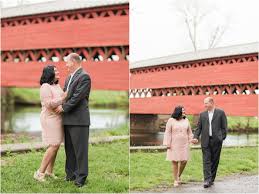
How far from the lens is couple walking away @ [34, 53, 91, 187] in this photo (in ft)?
7.51

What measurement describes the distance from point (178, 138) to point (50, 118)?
66 centimetres

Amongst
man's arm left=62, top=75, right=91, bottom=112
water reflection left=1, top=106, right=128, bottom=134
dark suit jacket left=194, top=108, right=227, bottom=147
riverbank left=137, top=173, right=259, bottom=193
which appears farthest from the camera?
water reflection left=1, top=106, right=128, bottom=134

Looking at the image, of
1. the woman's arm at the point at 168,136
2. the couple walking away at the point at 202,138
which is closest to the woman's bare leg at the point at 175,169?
the couple walking away at the point at 202,138

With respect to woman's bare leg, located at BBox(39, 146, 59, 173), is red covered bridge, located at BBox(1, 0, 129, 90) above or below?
above

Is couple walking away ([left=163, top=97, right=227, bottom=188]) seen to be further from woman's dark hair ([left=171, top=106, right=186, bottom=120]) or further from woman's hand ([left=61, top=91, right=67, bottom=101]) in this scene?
woman's hand ([left=61, top=91, right=67, bottom=101])

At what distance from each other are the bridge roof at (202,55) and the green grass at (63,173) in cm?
62

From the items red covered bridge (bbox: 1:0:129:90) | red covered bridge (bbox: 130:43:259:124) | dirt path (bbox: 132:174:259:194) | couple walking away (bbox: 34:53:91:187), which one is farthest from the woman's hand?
red covered bridge (bbox: 1:0:129:90)

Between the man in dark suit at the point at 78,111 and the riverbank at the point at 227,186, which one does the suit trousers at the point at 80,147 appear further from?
the riverbank at the point at 227,186

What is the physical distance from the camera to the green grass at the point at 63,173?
2377mm

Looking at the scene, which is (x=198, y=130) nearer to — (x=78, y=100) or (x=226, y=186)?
(x=226, y=186)

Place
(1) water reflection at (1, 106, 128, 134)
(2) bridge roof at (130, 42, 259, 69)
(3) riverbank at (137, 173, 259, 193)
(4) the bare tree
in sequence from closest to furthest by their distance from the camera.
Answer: (3) riverbank at (137, 173, 259, 193), (2) bridge roof at (130, 42, 259, 69), (4) the bare tree, (1) water reflection at (1, 106, 128, 134)

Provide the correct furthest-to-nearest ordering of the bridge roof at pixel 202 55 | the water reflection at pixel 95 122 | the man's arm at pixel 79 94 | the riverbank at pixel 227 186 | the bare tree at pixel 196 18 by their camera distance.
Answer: the water reflection at pixel 95 122, the bare tree at pixel 196 18, the bridge roof at pixel 202 55, the riverbank at pixel 227 186, the man's arm at pixel 79 94

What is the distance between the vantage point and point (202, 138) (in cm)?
249

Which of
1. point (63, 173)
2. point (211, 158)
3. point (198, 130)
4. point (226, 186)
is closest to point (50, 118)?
point (63, 173)
